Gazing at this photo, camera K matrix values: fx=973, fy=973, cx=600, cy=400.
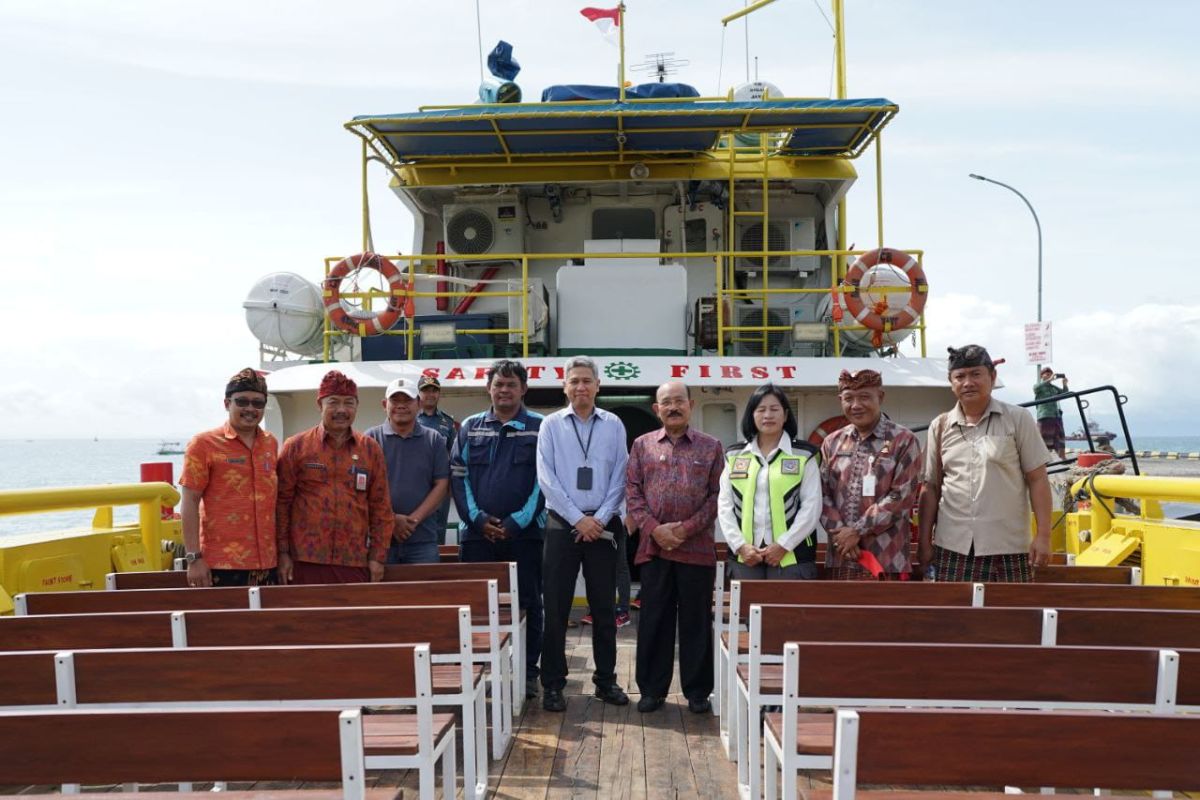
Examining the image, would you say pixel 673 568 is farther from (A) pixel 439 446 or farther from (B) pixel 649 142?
(B) pixel 649 142

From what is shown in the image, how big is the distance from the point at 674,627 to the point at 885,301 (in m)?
4.45

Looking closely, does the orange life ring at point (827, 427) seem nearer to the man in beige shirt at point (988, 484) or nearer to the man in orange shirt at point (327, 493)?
the man in beige shirt at point (988, 484)

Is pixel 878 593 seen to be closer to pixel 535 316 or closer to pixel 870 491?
pixel 870 491

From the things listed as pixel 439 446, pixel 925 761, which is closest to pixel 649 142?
pixel 439 446

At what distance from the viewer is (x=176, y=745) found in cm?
243

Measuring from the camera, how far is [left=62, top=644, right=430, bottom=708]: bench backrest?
2828mm

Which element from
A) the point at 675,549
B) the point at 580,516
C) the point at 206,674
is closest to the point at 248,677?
the point at 206,674

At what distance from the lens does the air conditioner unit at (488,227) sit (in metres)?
10.9

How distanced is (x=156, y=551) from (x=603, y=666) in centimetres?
310

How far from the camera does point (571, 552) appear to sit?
17.4ft

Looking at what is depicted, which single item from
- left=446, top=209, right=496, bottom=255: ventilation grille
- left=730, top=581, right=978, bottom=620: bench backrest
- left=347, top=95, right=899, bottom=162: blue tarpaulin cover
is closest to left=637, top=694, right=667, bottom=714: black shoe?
left=730, top=581, right=978, bottom=620: bench backrest

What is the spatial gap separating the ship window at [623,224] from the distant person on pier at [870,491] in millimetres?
6656

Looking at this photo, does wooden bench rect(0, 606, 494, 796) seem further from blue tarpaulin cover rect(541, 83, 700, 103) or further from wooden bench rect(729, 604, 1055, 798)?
blue tarpaulin cover rect(541, 83, 700, 103)

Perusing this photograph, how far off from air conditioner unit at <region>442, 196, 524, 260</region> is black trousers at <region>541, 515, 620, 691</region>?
616cm
